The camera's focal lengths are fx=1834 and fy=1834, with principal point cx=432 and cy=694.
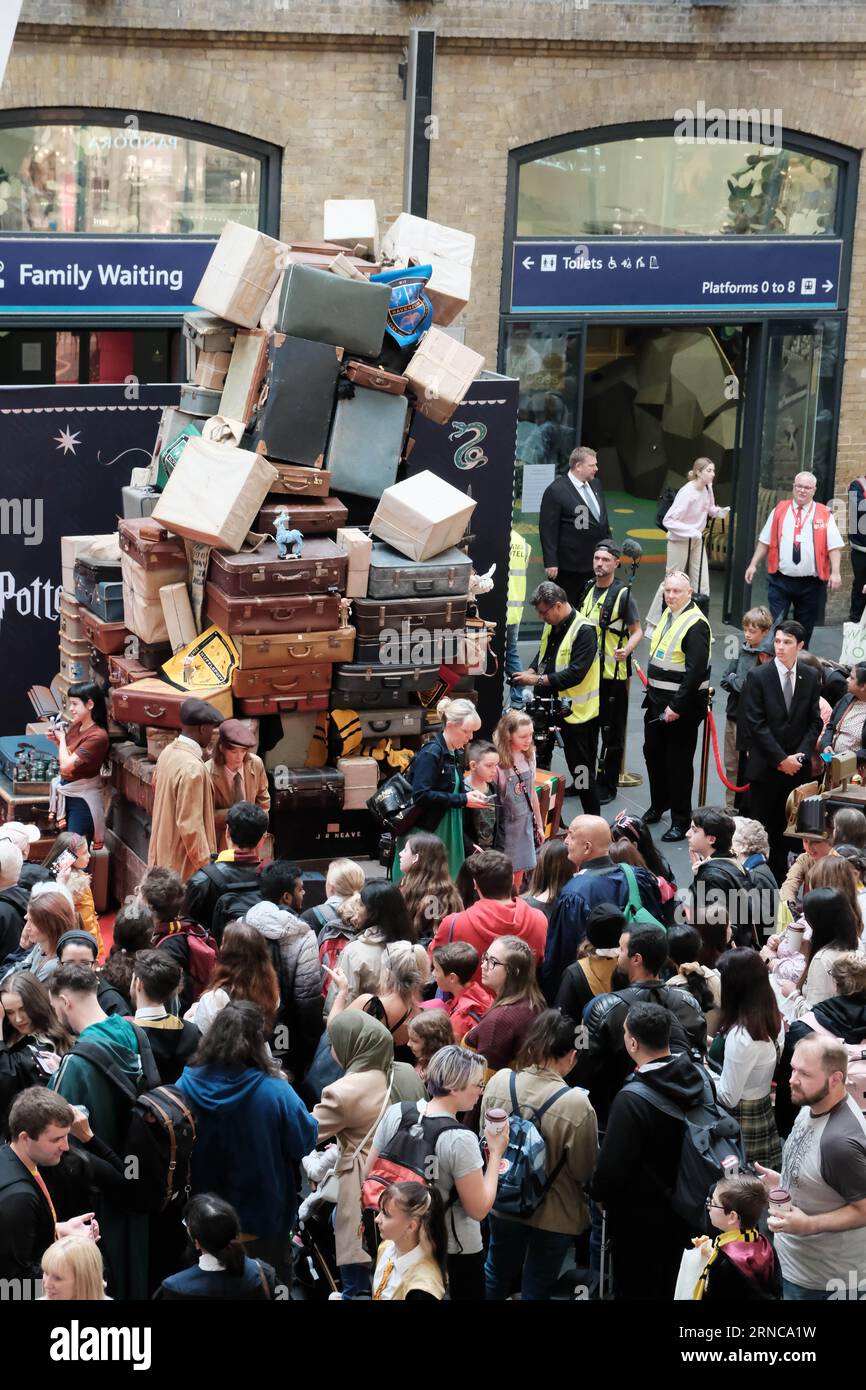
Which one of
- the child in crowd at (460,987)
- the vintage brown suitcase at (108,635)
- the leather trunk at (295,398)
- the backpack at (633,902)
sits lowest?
the child in crowd at (460,987)

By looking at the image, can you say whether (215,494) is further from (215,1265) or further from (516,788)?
(215,1265)

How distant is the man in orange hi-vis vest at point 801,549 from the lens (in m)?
16.9

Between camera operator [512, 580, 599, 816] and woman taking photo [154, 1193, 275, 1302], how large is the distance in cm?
734

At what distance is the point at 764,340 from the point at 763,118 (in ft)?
7.49

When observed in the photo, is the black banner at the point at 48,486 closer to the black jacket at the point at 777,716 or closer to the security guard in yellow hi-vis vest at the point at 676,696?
the security guard in yellow hi-vis vest at the point at 676,696

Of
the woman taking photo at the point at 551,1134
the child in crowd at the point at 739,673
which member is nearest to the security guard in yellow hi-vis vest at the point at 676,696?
the child in crowd at the point at 739,673

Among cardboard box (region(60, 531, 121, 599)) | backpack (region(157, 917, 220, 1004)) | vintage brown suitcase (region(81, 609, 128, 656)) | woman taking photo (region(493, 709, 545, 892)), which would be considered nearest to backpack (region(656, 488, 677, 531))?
cardboard box (region(60, 531, 121, 599))

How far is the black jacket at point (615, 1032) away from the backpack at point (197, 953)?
1725 mm

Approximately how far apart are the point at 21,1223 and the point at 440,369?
26.5 feet

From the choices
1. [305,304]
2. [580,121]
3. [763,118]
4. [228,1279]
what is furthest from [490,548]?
[228,1279]

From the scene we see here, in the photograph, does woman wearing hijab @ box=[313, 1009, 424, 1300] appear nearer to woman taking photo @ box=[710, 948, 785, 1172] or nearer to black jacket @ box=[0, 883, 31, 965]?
woman taking photo @ box=[710, 948, 785, 1172]

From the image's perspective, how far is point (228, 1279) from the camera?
595 centimetres

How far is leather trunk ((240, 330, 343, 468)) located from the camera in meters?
12.3
